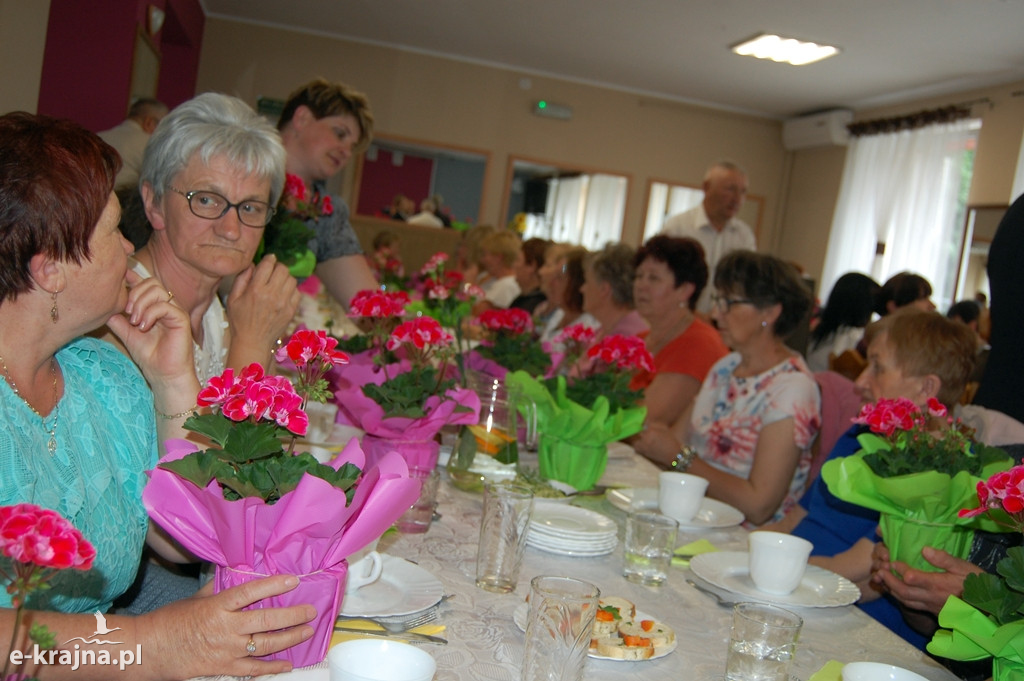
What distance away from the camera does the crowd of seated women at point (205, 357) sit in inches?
43.6

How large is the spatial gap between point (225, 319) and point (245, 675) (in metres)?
1.27

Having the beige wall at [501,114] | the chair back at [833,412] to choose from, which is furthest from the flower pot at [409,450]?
the beige wall at [501,114]

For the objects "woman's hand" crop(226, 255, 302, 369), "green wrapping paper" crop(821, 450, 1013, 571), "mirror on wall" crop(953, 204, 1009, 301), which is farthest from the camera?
"mirror on wall" crop(953, 204, 1009, 301)

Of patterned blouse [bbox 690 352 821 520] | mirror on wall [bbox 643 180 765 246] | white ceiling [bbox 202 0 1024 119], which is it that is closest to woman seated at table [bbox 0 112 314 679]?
patterned blouse [bbox 690 352 821 520]

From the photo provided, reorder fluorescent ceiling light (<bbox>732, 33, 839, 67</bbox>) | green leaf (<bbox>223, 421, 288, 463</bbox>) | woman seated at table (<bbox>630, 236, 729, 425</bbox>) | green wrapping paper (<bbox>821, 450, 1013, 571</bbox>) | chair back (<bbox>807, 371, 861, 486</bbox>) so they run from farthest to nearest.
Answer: fluorescent ceiling light (<bbox>732, 33, 839, 67</bbox>), woman seated at table (<bbox>630, 236, 729, 425</bbox>), chair back (<bbox>807, 371, 861, 486</bbox>), green wrapping paper (<bbox>821, 450, 1013, 571</bbox>), green leaf (<bbox>223, 421, 288, 463</bbox>)

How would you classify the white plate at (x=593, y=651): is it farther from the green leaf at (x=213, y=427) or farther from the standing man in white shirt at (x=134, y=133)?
the standing man in white shirt at (x=134, y=133)

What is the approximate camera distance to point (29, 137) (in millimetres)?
1131

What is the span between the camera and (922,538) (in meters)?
1.53

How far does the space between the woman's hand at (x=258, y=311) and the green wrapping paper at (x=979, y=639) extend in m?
1.39

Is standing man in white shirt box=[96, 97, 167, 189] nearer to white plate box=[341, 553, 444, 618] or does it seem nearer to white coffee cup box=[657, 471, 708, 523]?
white coffee cup box=[657, 471, 708, 523]

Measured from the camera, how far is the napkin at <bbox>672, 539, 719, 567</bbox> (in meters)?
1.65

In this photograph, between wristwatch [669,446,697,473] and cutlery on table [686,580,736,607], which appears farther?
wristwatch [669,446,697,473]

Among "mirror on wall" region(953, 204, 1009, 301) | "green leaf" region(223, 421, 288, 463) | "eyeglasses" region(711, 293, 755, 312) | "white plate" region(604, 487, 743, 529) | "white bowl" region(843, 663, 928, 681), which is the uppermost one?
"mirror on wall" region(953, 204, 1009, 301)

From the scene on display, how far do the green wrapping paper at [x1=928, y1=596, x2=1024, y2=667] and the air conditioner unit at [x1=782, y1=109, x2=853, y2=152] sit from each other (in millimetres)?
9025
